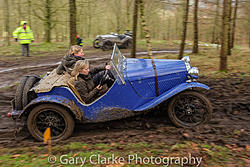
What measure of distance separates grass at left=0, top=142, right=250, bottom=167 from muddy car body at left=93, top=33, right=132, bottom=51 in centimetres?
1329

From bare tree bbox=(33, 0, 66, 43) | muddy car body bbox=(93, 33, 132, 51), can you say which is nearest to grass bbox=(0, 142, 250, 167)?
muddy car body bbox=(93, 33, 132, 51)

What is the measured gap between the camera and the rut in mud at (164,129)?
377 centimetres

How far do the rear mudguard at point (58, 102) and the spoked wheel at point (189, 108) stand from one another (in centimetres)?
181

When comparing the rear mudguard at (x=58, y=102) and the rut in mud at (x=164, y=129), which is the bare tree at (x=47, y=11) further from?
the rear mudguard at (x=58, y=102)

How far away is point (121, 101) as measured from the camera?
4129mm

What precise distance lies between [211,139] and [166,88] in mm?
1263

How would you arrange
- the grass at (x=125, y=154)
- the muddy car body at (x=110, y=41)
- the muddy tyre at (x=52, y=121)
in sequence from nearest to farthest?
the grass at (x=125, y=154) → the muddy tyre at (x=52, y=121) → the muddy car body at (x=110, y=41)

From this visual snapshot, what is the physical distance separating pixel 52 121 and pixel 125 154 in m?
1.66

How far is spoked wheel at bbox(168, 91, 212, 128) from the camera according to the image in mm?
4176

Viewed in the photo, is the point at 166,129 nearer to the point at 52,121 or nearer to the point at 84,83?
the point at 84,83

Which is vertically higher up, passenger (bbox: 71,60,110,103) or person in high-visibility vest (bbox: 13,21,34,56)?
person in high-visibility vest (bbox: 13,21,34,56)

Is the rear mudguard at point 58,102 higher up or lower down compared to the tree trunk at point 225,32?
lower down

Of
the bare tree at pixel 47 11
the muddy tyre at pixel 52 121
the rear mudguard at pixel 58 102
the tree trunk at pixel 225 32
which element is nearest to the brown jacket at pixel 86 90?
the rear mudguard at pixel 58 102

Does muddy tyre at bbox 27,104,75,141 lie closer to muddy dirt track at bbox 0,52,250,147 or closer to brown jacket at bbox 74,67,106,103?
muddy dirt track at bbox 0,52,250,147
